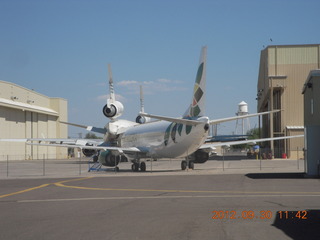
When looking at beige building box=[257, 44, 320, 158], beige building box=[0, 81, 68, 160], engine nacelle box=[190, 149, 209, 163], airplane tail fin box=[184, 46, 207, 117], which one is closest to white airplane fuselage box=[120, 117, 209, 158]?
airplane tail fin box=[184, 46, 207, 117]

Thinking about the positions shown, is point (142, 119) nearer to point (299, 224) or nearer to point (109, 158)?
point (109, 158)

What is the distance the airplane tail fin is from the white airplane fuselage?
0.76 metres

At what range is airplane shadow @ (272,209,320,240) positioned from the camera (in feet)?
31.5

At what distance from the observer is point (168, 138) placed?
1425 inches

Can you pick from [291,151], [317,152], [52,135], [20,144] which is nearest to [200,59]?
[317,152]

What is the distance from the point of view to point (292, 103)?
2586 inches

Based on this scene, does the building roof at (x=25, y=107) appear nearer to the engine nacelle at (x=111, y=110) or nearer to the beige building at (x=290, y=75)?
the engine nacelle at (x=111, y=110)

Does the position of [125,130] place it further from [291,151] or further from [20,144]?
[20,144]

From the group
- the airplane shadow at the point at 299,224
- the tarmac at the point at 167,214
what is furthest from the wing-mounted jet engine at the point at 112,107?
the airplane shadow at the point at 299,224

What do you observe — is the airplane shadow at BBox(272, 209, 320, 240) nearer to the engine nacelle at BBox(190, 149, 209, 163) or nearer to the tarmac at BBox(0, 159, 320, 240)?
the tarmac at BBox(0, 159, 320, 240)

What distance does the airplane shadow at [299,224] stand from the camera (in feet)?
31.5

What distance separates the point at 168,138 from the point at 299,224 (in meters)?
25.5

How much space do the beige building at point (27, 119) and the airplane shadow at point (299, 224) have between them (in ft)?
224

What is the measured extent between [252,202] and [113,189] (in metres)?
8.10
